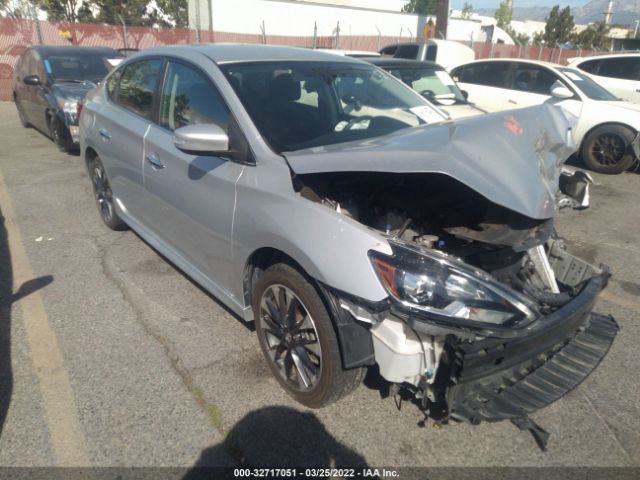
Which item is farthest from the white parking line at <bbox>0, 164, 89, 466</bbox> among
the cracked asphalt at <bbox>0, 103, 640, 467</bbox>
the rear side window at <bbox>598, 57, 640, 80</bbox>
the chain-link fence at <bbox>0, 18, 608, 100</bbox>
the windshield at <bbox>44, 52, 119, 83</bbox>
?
the chain-link fence at <bbox>0, 18, 608, 100</bbox>

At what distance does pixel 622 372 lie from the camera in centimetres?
286

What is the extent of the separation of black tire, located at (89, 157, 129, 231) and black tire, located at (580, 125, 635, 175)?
7193 millimetres

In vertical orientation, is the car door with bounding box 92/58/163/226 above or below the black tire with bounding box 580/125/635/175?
above

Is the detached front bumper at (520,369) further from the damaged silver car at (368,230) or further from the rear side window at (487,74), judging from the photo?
the rear side window at (487,74)

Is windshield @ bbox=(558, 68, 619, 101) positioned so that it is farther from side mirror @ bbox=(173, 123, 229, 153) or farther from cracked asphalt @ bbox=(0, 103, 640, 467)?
side mirror @ bbox=(173, 123, 229, 153)

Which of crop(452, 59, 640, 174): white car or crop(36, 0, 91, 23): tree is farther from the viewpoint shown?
crop(36, 0, 91, 23): tree

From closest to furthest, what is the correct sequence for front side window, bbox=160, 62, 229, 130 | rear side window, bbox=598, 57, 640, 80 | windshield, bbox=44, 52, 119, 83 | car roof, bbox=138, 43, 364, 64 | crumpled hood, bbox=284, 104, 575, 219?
crumpled hood, bbox=284, 104, 575, 219
front side window, bbox=160, 62, 229, 130
car roof, bbox=138, 43, 364, 64
windshield, bbox=44, 52, 119, 83
rear side window, bbox=598, 57, 640, 80

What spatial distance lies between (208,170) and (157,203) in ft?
2.83

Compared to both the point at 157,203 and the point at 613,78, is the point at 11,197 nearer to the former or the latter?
the point at 157,203

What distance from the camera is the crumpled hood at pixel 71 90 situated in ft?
25.0

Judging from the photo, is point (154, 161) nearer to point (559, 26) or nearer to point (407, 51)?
point (407, 51)

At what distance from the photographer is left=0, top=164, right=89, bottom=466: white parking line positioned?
7.54 feet

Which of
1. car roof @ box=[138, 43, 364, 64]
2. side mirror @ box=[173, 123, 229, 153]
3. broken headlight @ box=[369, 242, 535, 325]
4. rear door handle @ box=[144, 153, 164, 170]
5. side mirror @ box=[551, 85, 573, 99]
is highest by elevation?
car roof @ box=[138, 43, 364, 64]

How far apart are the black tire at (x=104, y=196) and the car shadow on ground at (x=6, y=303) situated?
2.98ft
